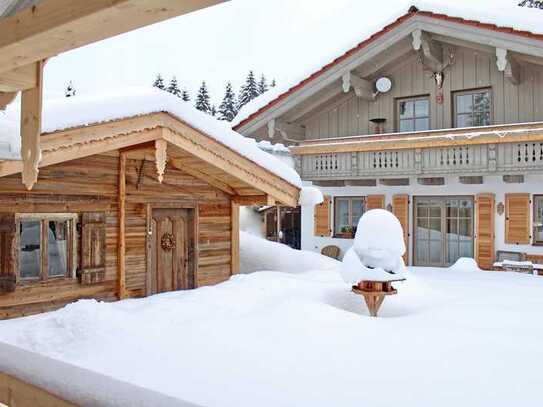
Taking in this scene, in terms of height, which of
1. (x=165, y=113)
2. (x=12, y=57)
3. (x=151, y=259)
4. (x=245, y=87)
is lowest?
(x=151, y=259)

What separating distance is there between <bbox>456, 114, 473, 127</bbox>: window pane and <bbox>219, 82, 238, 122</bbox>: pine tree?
1086 inches

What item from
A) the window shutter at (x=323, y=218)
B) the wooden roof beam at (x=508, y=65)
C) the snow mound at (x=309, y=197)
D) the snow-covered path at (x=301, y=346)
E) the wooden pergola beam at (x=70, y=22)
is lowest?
the snow-covered path at (x=301, y=346)

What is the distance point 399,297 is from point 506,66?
25.0ft

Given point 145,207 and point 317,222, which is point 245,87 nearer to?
point 317,222

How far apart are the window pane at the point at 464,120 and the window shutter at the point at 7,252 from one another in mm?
11946

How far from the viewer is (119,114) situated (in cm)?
752

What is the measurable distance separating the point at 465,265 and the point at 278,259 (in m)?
5.04

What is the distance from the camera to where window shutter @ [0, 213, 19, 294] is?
289 inches

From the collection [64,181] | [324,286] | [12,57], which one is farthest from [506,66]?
[12,57]

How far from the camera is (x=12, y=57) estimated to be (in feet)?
8.64

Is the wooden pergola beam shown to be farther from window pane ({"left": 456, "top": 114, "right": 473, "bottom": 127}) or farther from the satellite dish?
the satellite dish

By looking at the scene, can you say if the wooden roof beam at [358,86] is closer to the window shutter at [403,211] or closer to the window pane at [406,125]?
the window pane at [406,125]

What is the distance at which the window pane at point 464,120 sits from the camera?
14469 millimetres

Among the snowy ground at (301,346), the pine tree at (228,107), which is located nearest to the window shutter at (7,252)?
the snowy ground at (301,346)
